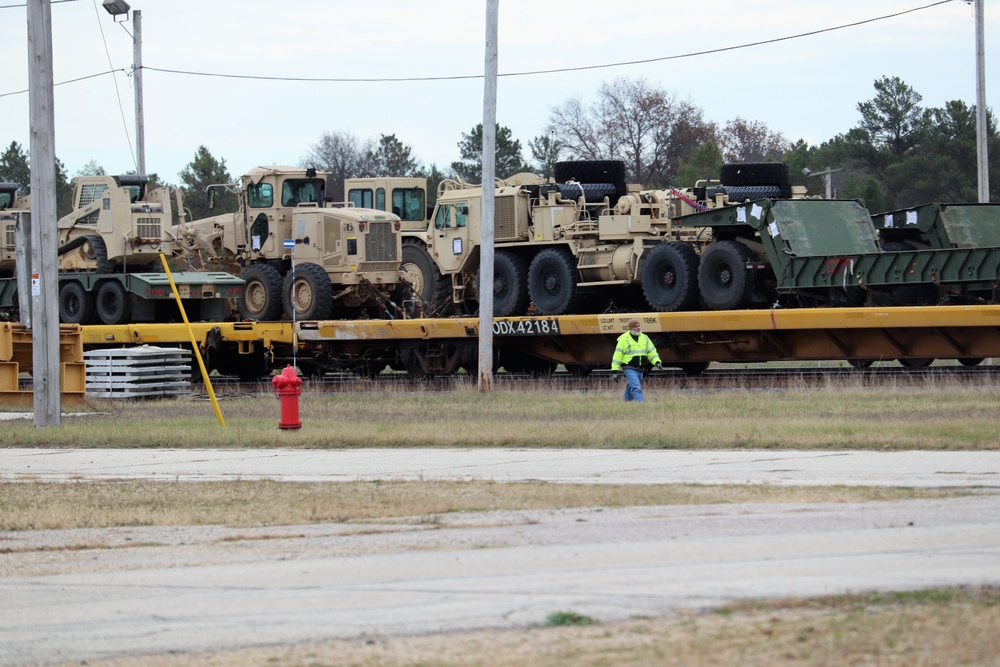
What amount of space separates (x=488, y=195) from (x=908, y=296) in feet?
21.4

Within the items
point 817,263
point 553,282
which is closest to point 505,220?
point 553,282

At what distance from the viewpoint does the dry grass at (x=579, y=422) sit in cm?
1410

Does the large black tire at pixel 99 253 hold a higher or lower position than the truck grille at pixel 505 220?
lower

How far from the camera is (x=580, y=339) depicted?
24531mm

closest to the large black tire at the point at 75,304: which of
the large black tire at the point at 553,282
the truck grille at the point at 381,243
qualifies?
the truck grille at the point at 381,243

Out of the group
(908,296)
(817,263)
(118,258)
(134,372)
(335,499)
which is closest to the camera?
(335,499)

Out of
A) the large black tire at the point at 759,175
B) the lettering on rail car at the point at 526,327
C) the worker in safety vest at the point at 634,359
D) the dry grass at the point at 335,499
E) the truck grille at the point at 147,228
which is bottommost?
the dry grass at the point at 335,499

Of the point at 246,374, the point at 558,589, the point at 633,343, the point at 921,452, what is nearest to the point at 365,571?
the point at 558,589

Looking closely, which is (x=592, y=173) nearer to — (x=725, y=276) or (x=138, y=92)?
(x=725, y=276)

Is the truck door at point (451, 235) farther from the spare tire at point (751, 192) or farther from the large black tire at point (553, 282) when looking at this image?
the spare tire at point (751, 192)

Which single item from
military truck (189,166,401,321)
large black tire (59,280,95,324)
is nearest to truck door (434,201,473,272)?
military truck (189,166,401,321)

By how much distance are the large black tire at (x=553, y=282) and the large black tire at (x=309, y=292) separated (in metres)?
3.60

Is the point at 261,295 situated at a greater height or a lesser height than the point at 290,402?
greater

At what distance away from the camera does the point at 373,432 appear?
1577cm
